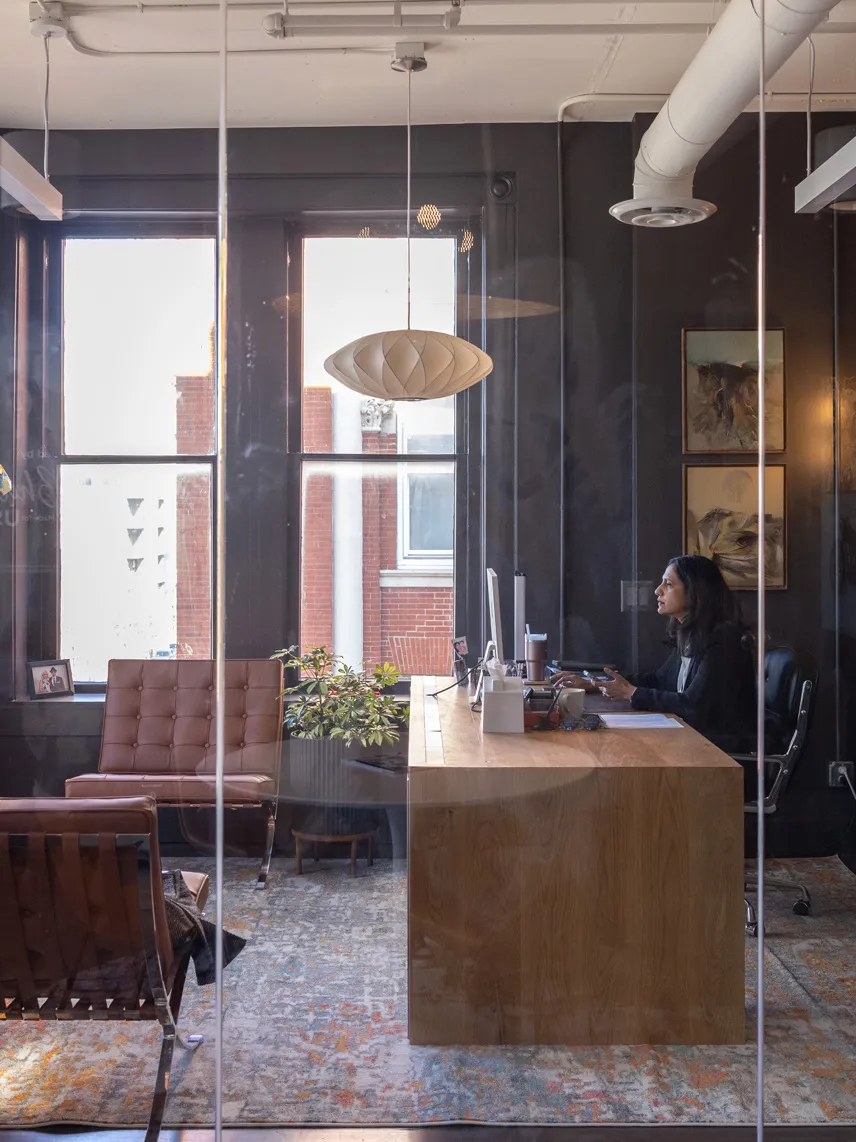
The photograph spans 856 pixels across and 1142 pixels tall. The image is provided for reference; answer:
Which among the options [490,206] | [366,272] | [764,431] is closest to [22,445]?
[366,272]

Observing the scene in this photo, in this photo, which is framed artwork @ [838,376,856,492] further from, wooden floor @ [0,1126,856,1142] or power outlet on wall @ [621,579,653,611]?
wooden floor @ [0,1126,856,1142]

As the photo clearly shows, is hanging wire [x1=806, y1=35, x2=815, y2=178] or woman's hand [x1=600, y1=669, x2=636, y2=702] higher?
hanging wire [x1=806, y1=35, x2=815, y2=178]

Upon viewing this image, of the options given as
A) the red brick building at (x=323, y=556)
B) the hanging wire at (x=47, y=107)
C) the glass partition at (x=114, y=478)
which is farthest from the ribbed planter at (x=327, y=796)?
the hanging wire at (x=47, y=107)

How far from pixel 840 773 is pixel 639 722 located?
1.68ft

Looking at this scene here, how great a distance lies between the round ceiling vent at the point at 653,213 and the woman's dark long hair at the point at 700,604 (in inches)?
31.4

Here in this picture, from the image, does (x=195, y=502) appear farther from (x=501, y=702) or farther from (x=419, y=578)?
(x=501, y=702)

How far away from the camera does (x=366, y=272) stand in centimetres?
217

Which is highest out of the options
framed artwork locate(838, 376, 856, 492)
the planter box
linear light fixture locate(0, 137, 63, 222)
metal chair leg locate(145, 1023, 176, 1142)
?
linear light fixture locate(0, 137, 63, 222)

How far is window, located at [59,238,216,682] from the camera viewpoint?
2.16m

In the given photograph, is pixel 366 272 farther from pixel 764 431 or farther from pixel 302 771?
pixel 302 771

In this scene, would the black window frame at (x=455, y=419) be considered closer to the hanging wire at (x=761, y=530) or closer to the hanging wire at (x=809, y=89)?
the hanging wire at (x=761, y=530)

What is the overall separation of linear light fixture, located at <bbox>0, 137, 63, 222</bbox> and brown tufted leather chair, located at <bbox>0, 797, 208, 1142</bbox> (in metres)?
1.39

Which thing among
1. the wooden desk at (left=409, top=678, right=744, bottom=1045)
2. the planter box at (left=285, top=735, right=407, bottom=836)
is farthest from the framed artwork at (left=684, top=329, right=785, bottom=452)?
the planter box at (left=285, top=735, right=407, bottom=836)

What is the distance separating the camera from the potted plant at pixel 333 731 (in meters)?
2.20
